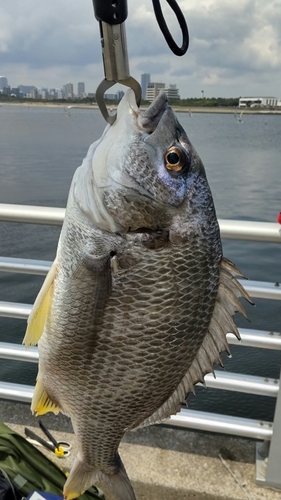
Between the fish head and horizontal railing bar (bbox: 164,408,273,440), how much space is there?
1.59 m

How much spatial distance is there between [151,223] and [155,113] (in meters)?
0.28

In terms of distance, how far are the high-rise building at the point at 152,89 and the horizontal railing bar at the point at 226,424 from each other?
171 centimetres

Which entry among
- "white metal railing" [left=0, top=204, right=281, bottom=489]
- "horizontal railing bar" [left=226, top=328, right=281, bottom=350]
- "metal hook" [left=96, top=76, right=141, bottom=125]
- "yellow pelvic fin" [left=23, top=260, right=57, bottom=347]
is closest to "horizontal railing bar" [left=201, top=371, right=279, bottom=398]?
"white metal railing" [left=0, top=204, right=281, bottom=489]

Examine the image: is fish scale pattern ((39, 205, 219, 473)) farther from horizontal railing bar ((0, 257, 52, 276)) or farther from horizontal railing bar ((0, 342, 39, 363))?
horizontal railing bar ((0, 342, 39, 363))

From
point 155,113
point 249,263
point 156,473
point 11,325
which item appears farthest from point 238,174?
point 155,113

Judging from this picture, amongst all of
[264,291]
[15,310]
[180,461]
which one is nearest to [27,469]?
[15,310]

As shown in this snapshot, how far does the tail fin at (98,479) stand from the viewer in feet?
4.41

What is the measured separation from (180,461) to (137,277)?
1916mm

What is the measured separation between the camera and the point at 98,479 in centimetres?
139

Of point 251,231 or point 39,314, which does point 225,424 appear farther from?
point 39,314

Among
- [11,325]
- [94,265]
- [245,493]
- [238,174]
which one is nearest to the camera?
[94,265]

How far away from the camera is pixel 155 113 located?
47.1 inches

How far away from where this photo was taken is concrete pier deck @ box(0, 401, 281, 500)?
249cm

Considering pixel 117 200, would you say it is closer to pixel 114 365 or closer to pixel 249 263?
pixel 114 365
